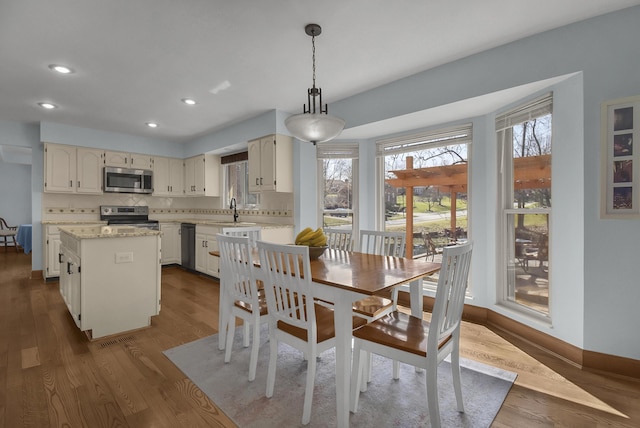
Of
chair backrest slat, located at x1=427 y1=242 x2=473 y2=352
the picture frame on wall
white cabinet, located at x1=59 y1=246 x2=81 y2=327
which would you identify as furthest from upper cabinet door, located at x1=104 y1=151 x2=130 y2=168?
the picture frame on wall

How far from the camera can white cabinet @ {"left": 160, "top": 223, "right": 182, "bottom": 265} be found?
18.6 ft

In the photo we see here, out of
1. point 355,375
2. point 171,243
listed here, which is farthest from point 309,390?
point 171,243

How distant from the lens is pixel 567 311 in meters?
2.36

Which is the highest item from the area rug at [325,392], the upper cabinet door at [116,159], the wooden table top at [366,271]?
the upper cabinet door at [116,159]

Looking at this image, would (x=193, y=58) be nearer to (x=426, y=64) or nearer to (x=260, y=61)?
(x=260, y=61)

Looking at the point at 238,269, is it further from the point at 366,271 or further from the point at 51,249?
the point at 51,249

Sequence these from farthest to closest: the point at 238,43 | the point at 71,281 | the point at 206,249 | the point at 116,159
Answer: the point at 116,159 → the point at 206,249 → the point at 71,281 → the point at 238,43

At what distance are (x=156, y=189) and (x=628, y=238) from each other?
20.4 ft

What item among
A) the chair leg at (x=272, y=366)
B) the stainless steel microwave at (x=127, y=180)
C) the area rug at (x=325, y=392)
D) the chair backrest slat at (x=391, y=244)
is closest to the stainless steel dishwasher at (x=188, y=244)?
the stainless steel microwave at (x=127, y=180)

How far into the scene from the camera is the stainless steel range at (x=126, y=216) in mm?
5383

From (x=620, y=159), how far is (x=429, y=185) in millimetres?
1753

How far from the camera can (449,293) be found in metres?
1.55

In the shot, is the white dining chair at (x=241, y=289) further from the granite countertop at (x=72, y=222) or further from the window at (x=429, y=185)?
the granite countertop at (x=72, y=222)

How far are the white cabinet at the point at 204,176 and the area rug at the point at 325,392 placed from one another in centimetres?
362
